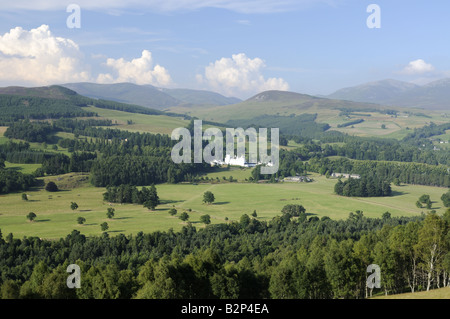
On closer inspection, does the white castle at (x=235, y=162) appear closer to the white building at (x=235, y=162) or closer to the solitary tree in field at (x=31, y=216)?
the white building at (x=235, y=162)

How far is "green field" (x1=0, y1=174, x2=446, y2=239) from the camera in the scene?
75.6m

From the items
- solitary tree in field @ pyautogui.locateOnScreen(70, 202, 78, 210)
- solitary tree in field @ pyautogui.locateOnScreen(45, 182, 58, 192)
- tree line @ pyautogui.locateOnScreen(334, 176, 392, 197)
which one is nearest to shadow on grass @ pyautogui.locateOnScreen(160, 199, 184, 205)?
solitary tree in field @ pyautogui.locateOnScreen(70, 202, 78, 210)

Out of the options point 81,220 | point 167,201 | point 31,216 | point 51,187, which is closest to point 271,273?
point 81,220

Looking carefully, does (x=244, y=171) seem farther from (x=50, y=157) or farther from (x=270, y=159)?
(x=50, y=157)

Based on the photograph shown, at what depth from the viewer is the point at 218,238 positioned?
213 feet

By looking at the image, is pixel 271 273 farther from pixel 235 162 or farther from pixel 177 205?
pixel 235 162

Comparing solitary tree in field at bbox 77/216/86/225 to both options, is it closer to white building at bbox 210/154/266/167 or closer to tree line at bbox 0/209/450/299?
tree line at bbox 0/209/450/299

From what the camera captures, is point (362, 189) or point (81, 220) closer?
point (81, 220)

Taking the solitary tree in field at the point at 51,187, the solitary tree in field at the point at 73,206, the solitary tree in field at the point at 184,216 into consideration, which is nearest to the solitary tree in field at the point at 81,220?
the solitary tree in field at the point at 73,206

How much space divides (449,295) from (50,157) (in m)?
123

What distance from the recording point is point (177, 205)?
94.7 m

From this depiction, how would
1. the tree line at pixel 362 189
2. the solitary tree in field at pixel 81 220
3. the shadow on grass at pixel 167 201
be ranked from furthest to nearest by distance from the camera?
the tree line at pixel 362 189
the shadow on grass at pixel 167 201
the solitary tree in field at pixel 81 220

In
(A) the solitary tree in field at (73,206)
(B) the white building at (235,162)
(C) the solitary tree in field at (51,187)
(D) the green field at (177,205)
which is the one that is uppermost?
(B) the white building at (235,162)

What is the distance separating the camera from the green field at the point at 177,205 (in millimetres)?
75625
